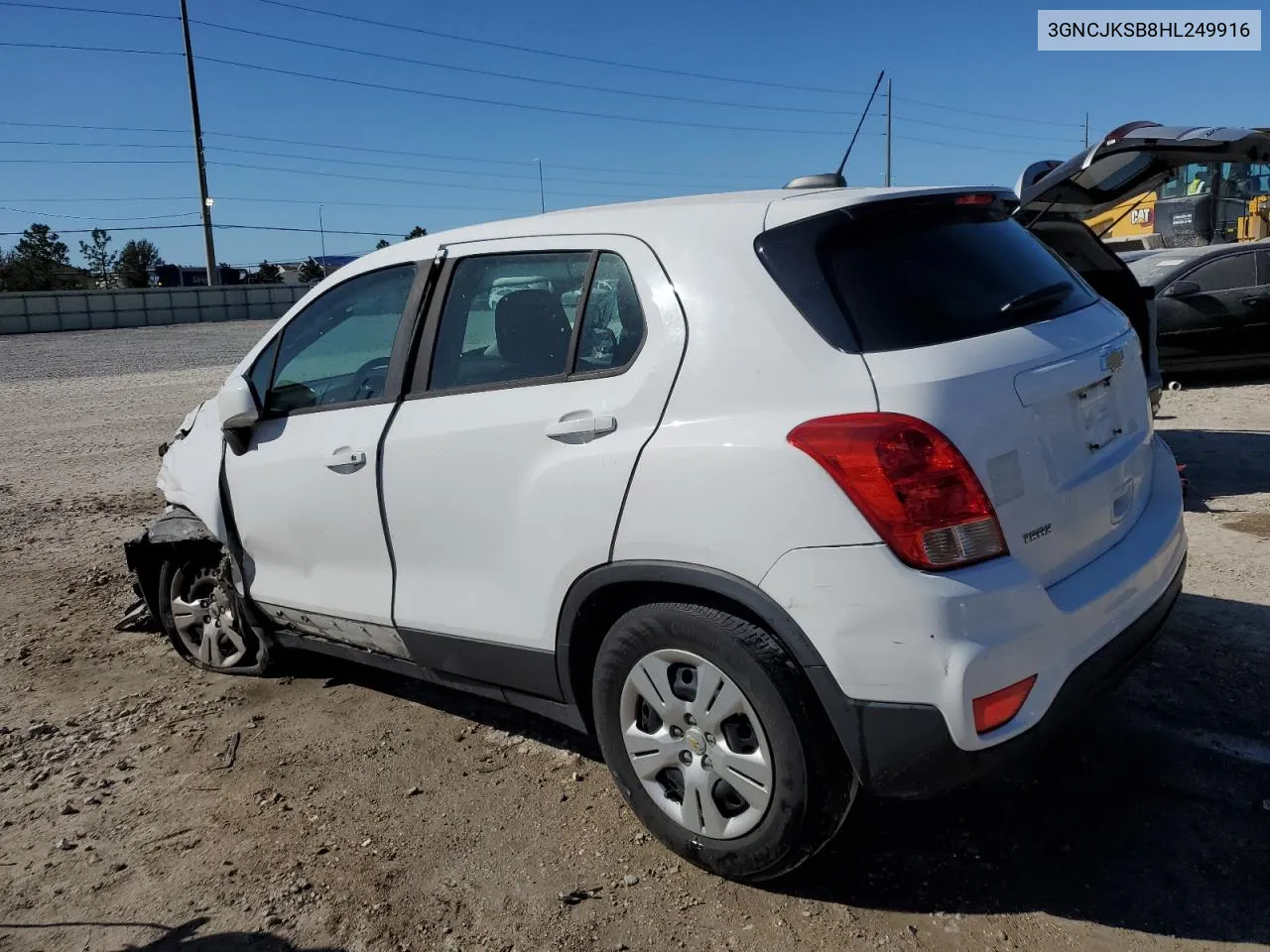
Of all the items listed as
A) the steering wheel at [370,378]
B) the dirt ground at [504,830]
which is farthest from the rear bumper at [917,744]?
the steering wheel at [370,378]

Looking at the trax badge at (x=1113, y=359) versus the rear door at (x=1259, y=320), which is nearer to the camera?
the trax badge at (x=1113, y=359)

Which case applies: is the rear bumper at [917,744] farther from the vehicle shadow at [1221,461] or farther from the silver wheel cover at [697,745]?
the vehicle shadow at [1221,461]

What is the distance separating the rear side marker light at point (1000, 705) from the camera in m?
2.35

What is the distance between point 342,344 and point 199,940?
2.10 meters

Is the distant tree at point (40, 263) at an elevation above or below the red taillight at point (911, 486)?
above

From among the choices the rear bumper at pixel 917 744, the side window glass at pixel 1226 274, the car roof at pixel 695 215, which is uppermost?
the car roof at pixel 695 215

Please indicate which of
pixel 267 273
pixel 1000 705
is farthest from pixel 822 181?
pixel 267 273

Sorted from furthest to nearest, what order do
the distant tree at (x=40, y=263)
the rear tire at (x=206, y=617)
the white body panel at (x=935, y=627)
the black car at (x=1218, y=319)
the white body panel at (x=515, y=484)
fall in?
the distant tree at (x=40, y=263) < the black car at (x=1218, y=319) < the rear tire at (x=206, y=617) < the white body panel at (x=515, y=484) < the white body panel at (x=935, y=627)

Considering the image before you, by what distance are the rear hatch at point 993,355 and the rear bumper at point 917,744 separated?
1.16ft

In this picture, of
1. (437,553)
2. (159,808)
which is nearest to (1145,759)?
(437,553)

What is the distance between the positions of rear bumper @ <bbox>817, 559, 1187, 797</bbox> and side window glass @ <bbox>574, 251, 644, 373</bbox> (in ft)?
3.47

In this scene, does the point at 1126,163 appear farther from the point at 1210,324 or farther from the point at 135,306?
the point at 135,306

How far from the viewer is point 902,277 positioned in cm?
267

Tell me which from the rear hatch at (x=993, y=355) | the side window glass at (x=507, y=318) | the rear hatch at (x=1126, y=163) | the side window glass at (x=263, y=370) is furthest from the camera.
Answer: the rear hatch at (x=1126, y=163)
